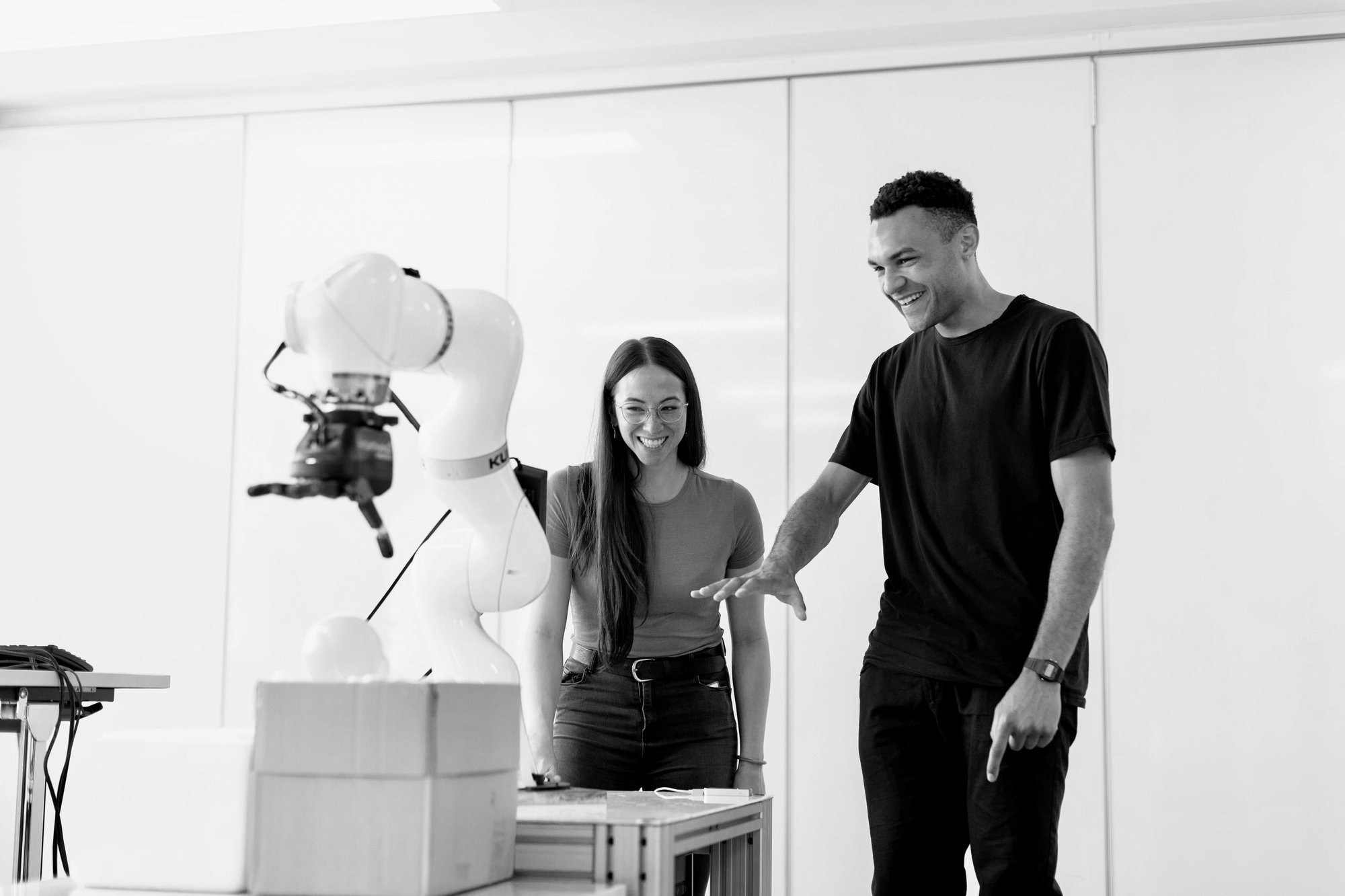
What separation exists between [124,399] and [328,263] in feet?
2.70

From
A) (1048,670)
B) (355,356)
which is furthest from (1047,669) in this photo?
(355,356)

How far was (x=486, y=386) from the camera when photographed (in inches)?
52.6

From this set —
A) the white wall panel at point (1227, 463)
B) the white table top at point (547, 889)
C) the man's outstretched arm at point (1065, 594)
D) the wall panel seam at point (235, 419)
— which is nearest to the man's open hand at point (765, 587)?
the man's outstretched arm at point (1065, 594)

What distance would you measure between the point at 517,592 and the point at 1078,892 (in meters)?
2.40

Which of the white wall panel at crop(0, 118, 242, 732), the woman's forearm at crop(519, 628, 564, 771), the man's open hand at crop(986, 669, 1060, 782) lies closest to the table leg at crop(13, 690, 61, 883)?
the woman's forearm at crop(519, 628, 564, 771)

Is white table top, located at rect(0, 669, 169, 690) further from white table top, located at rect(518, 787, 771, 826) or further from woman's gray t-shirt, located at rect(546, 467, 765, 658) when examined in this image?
white table top, located at rect(518, 787, 771, 826)

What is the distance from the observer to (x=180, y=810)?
1.14 metres

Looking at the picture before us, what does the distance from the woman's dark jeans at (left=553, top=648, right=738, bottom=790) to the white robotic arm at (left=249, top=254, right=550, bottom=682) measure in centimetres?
86

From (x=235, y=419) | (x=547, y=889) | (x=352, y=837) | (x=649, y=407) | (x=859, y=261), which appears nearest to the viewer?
(x=352, y=837)

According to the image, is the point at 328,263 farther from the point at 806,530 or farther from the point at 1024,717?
the point at 1024,717

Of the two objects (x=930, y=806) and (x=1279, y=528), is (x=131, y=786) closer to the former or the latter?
(x=930, y=806)

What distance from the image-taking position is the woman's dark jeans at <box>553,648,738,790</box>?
2244 mm

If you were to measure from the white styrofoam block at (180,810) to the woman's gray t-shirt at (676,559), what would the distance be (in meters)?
1.18

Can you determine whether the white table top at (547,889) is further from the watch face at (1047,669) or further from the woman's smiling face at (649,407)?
the woman's smiling face at (649,407)
